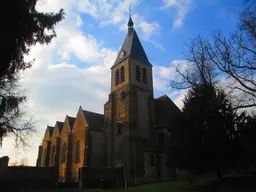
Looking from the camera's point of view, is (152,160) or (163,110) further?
(163,110)

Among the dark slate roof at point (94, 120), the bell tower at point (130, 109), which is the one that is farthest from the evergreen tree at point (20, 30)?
the dark slate roof at point (94, 120)

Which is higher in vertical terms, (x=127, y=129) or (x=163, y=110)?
(x=163, y=110)

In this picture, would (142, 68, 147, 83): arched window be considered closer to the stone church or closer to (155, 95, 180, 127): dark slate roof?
the stone church

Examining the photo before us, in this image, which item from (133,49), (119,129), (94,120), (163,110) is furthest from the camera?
(94,120)

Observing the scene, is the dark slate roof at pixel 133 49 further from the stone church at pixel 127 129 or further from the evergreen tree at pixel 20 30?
the evergreen tree at pixel 20 30

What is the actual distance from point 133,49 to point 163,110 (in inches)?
420

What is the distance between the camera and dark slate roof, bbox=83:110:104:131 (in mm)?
37844

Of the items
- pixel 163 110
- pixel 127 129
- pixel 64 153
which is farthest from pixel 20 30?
pixel 64 153

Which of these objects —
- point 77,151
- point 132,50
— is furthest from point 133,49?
point 77,151

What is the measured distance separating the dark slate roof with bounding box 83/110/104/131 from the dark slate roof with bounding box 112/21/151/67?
30.7ft

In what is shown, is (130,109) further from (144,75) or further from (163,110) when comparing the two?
(144,75)

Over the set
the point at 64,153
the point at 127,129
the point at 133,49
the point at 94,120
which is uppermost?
the point at 133,49

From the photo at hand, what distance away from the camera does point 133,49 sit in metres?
39.2

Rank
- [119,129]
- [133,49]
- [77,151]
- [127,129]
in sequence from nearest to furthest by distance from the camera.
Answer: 1. [127,129]
2. [119,129]
3. [77,151]
4. [133,49]
